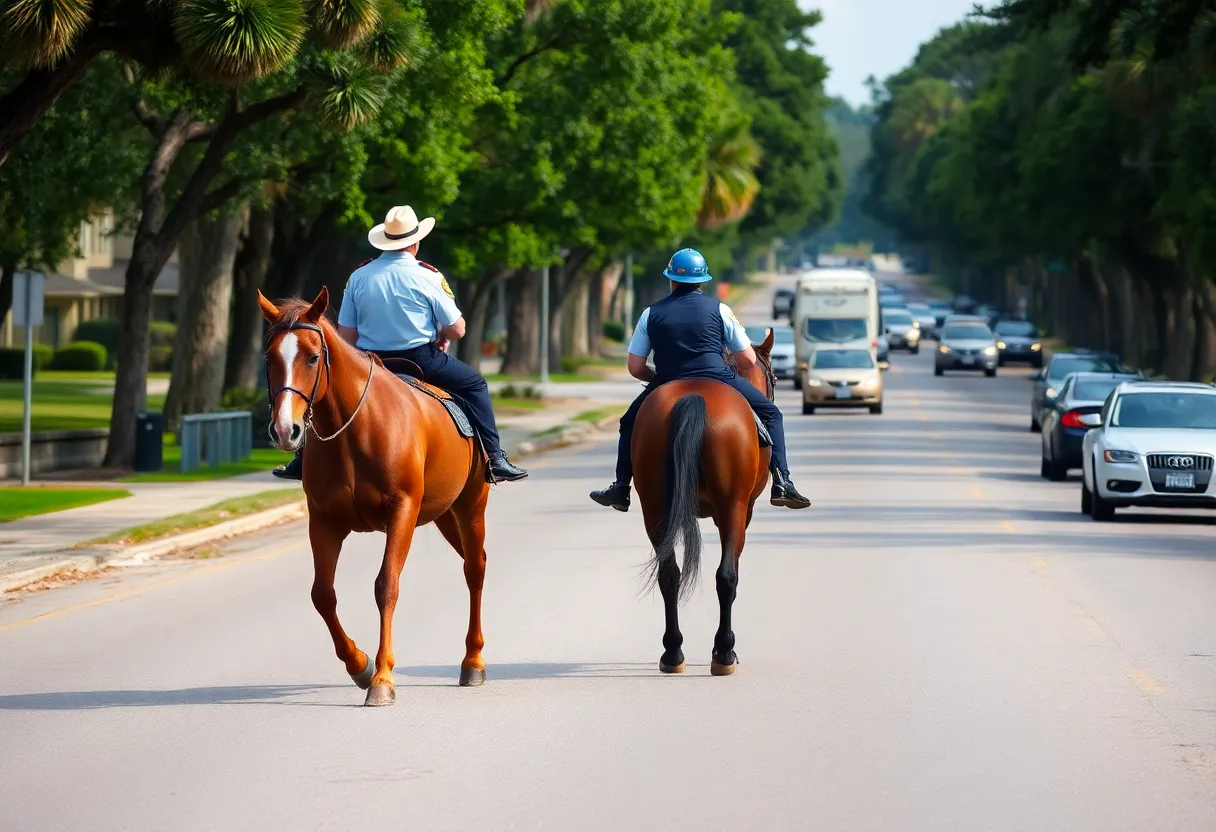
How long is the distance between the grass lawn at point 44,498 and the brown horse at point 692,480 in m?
12.2

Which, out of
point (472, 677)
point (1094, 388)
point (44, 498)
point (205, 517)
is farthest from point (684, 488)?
point (1094, 388)

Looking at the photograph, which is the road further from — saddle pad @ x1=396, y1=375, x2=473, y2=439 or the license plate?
the license plate

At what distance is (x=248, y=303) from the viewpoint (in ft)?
141

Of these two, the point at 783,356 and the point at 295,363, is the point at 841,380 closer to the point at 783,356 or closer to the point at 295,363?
the point at 783,356

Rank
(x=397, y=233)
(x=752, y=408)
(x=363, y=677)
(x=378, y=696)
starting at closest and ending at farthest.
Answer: (x=378, y=696) < (x=363, y=677) < (x=397, y=233) < (x=752, y=408)

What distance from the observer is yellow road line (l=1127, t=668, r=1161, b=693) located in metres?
11.4

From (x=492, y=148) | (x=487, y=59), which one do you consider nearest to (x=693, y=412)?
(x=487, y=59)

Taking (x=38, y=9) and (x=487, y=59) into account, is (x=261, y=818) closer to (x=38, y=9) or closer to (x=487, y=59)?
(x=38, y=9)

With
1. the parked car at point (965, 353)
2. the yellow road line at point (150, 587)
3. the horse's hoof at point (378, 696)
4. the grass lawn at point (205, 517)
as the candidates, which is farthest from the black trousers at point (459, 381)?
the parked car at point (965, 353)

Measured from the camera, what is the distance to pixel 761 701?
428 inches

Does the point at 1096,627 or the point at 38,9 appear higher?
the point at 38,9

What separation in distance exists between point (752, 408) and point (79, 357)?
186 ft

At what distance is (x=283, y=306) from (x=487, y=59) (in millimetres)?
31856

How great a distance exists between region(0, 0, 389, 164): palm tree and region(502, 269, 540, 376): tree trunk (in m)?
44.3
